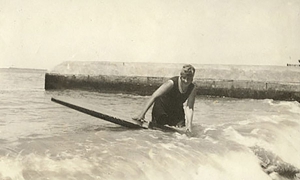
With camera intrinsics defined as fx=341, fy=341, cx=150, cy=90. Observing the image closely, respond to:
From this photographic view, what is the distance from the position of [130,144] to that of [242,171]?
54 cm

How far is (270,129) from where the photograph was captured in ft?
5.91

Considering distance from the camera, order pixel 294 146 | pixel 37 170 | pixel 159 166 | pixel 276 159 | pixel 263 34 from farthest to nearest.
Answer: pixel 263 34, pixel 294 146, pixel 276 159, pixel 159 166, pixel 37 170

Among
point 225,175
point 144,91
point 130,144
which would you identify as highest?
point 144,91

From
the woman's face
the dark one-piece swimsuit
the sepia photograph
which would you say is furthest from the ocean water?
the woman's face

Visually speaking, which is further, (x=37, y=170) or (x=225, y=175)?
(x=225, y=175)

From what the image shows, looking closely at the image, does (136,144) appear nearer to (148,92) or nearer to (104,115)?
(104,115)

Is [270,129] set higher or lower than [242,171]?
higher

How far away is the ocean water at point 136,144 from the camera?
1.30 meters

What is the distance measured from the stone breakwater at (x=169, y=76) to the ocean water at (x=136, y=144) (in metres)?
0.11

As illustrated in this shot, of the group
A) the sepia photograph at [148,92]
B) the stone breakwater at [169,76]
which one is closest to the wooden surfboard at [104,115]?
the sepia photograph at [148,92]

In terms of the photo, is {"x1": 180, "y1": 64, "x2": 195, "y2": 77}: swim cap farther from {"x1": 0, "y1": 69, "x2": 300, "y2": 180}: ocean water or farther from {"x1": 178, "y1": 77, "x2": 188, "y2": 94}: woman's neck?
{"x1": 0, "y1": 69, "x2": 300, "y2": 180}: ocean water

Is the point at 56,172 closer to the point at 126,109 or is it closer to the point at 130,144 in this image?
the point at 130,144

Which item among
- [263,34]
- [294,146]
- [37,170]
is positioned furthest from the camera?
[263,34]

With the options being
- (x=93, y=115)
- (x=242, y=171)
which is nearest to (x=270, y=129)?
(x=242, y=171)
